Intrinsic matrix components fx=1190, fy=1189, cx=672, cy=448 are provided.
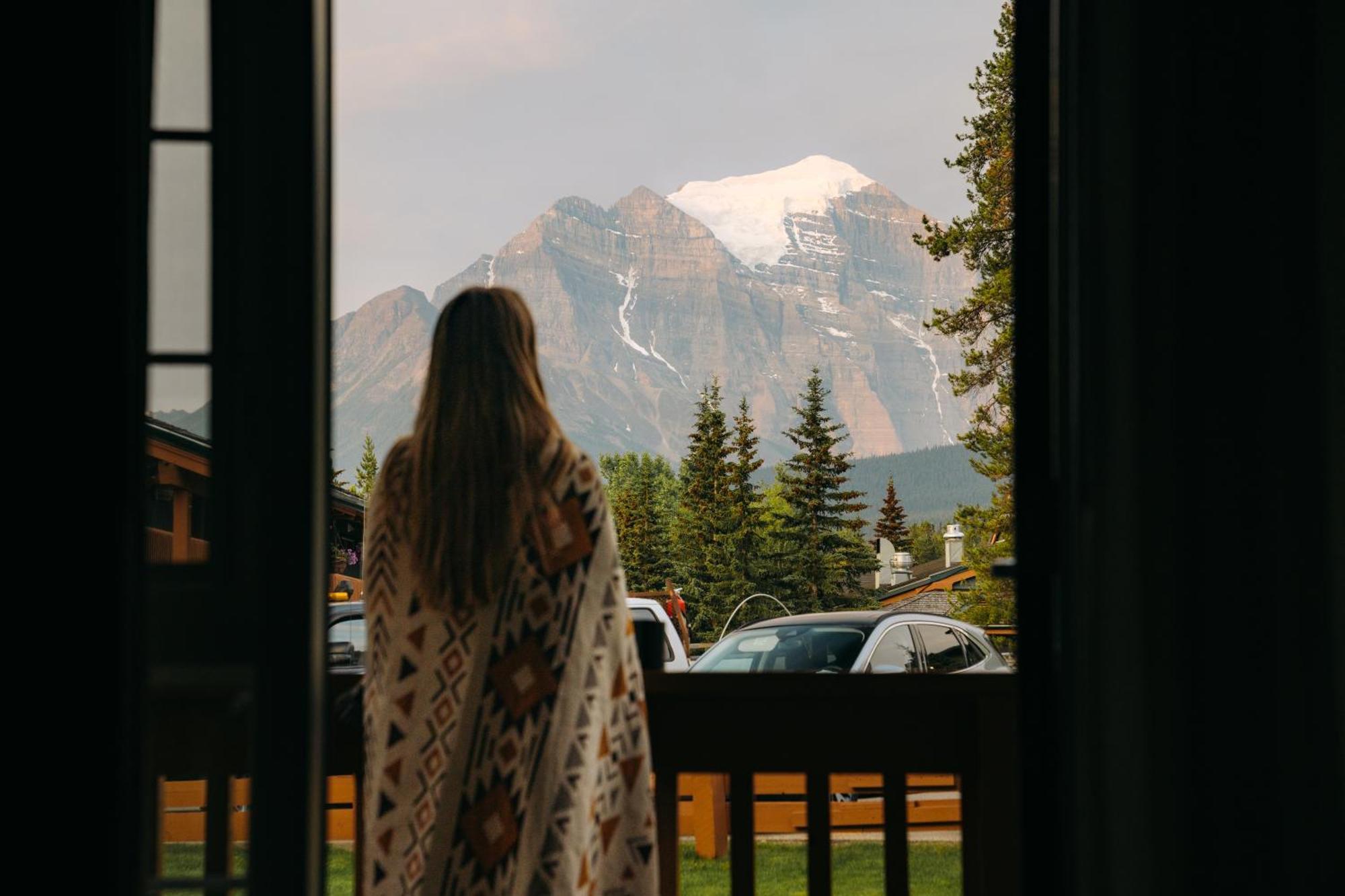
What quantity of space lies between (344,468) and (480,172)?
1950 centimetres

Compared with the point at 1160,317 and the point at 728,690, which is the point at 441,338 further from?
the point at 1160,317

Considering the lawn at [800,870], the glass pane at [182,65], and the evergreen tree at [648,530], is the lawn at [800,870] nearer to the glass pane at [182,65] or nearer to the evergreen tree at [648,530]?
the glass pane at [182,65]

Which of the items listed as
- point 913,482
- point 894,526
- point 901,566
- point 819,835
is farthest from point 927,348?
point 819,835

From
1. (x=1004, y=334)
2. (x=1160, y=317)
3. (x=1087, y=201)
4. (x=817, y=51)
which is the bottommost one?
(x=1160, y=317)

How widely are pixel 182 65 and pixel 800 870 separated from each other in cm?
692

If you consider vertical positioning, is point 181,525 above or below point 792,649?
above

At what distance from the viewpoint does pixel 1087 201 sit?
1193 mm

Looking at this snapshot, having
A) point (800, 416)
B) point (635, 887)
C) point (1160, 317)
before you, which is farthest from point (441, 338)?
point (800, 416)

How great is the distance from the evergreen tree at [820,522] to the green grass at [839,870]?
29820 millimetres

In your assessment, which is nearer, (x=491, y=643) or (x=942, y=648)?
(x=491, y=643)

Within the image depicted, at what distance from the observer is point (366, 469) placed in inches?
1708

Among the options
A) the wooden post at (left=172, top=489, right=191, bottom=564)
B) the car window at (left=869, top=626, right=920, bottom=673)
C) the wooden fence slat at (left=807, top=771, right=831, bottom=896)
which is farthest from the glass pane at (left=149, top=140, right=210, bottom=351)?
the car window at (left=869, top=626, right=920, bottom=673)

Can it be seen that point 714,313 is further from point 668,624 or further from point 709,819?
point 668,624

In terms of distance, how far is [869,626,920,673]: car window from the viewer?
695cm
